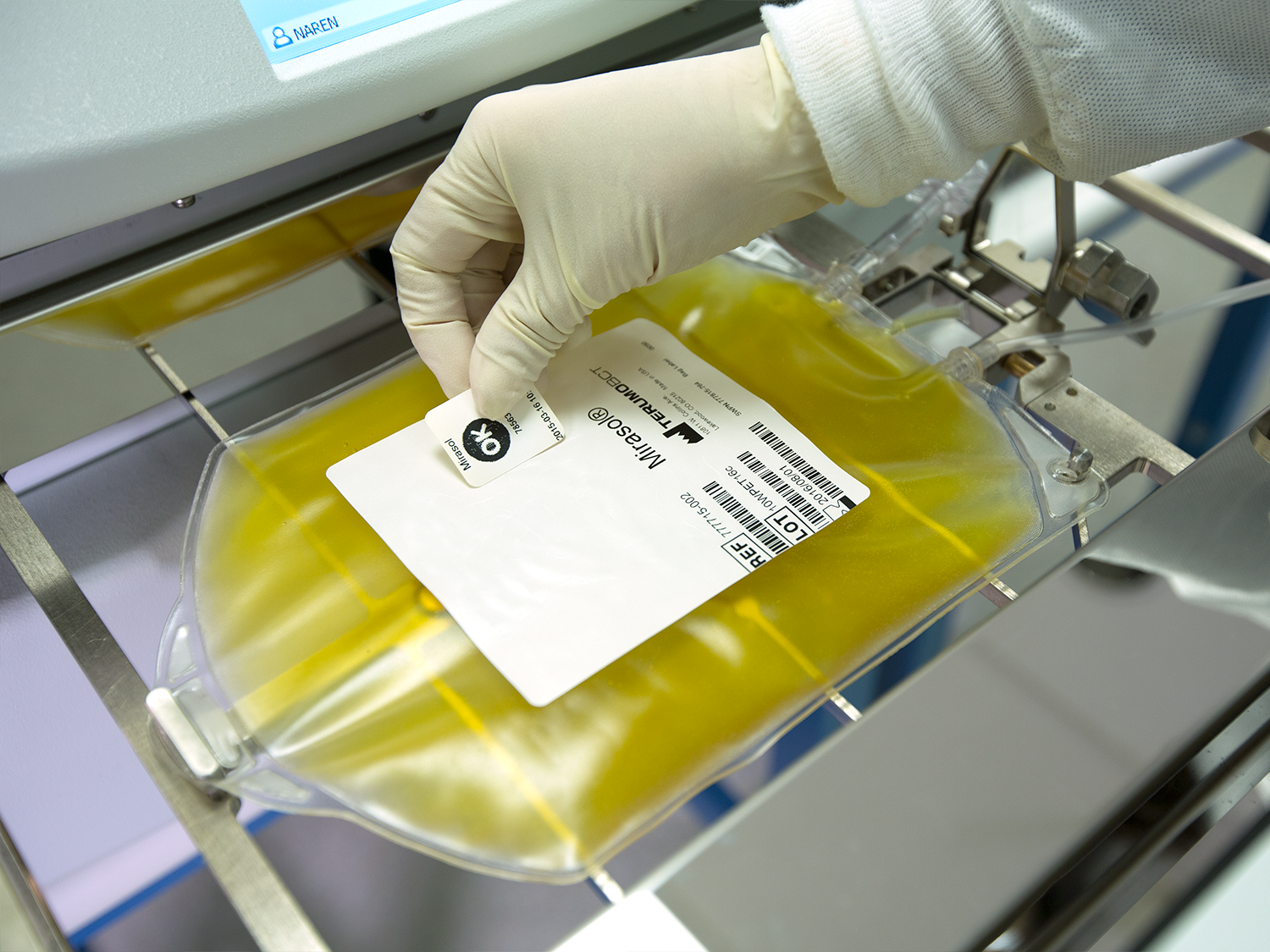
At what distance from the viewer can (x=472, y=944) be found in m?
0.67

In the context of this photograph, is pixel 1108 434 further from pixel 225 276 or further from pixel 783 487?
pixel 225 276

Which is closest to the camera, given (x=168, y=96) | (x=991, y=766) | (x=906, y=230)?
(x=991, y=766)

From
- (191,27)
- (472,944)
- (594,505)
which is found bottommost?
(472,944)

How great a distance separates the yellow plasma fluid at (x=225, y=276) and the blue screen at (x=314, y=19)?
143mm

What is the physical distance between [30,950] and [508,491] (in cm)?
33

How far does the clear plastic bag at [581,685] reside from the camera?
494mm

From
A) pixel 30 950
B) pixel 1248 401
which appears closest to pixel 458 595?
pixel 30 950

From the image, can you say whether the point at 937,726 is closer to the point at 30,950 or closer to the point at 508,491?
the point at 508,491

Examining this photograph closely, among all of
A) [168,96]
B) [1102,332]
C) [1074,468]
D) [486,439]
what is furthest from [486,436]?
[1102,332]

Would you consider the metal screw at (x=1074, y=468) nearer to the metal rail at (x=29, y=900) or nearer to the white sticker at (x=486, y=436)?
the white sticker at (x=486, y=436)

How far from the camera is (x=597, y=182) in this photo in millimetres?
631

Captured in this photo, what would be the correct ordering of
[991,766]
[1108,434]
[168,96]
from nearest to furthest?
1. [991,766]
2. [168,96]
3. [1108,434]

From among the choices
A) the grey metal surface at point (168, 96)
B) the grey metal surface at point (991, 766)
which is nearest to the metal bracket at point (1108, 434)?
the grey metal surface at point (991, 766)

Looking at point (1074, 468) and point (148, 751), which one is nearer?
point (148, 751)
